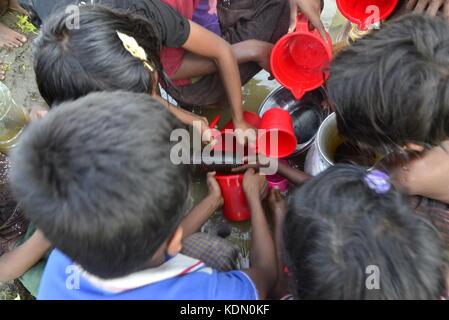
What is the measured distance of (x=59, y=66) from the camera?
→ 111 centimetres

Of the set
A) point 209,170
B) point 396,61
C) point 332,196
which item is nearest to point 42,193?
point 332,196

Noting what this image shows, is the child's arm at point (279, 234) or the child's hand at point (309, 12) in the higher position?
the child's hand at point (309, 12)

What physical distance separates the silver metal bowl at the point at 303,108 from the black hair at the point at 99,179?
1079mm

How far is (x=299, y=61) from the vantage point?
1701mm

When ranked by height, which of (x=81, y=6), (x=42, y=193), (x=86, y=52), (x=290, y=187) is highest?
(x=81, y=6)

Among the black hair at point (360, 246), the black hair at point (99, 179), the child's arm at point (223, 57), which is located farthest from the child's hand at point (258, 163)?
the black hair at point (99, 179)

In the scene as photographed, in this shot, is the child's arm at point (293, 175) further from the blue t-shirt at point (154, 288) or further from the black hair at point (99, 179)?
the black hair at point (99, 179)

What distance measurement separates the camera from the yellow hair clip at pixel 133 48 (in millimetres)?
1120

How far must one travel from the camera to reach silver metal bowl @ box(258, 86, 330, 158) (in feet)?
5.89

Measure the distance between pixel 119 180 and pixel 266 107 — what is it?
1.22 m

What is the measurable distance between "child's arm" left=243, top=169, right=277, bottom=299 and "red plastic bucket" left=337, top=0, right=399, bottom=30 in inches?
30.0

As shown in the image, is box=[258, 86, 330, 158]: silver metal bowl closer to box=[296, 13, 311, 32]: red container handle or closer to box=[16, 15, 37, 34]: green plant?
box=[296, 13, 311, 32]: red container handle

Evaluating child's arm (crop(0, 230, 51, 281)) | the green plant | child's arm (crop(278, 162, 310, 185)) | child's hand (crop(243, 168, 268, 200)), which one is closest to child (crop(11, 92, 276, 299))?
child's arm (crop(0, 230, 51, 281))

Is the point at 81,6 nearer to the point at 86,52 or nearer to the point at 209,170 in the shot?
the point at 86,52
